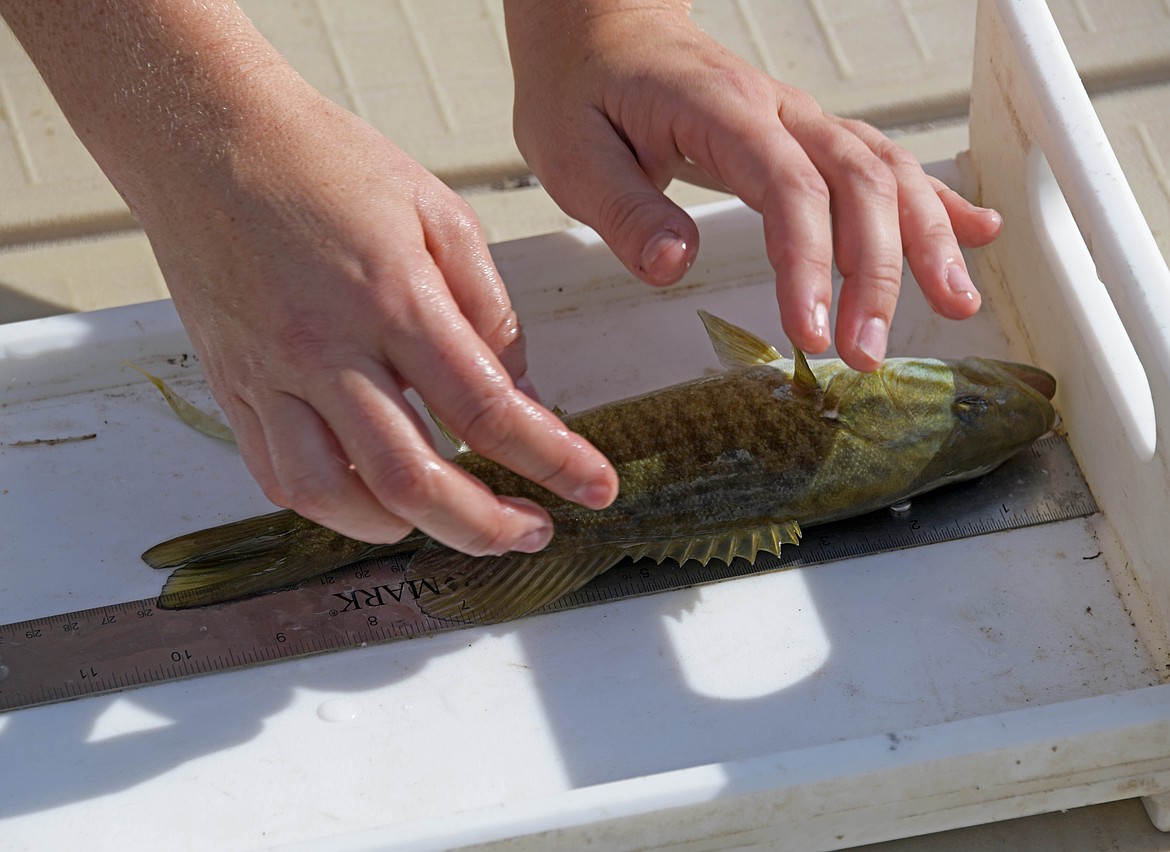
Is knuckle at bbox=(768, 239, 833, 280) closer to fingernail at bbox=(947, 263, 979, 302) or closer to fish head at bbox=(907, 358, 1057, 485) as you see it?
fingernail at bbox=(947, 263, 979, 302)

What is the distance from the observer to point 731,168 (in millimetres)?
2830

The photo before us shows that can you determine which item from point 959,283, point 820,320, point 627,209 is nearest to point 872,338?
point 820,320

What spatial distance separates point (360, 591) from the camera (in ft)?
10.2

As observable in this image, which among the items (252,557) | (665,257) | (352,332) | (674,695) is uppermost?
(352,332)

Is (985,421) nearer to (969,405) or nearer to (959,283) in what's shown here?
(969,405)

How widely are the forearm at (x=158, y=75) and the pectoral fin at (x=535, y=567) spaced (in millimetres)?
1150

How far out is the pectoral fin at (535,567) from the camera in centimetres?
302

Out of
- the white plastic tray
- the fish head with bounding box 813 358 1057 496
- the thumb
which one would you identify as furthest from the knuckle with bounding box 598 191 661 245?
the white plastic tray

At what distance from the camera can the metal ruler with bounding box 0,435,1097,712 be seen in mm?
2971

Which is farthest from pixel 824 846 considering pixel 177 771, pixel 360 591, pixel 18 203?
pixel 18 203

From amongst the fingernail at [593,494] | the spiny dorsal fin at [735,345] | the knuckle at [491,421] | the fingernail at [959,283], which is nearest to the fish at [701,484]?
the spiny dorsal fin at [735,345]

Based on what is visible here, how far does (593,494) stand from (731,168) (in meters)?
0.92

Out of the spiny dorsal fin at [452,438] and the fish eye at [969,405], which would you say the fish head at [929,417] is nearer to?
the fish eye at [969,405]

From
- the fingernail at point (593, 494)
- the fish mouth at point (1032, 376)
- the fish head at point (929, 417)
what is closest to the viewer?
the fingernail at point (593, 494)
